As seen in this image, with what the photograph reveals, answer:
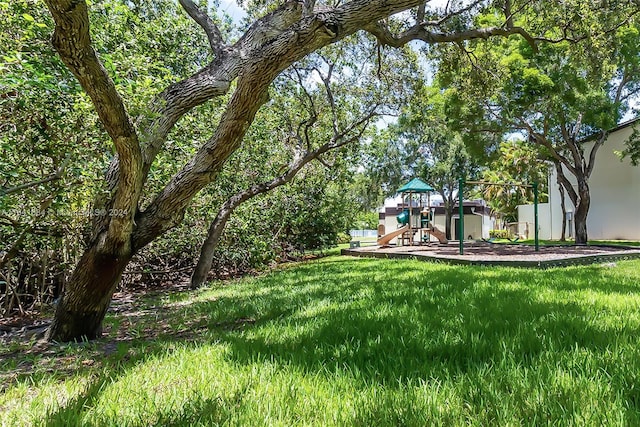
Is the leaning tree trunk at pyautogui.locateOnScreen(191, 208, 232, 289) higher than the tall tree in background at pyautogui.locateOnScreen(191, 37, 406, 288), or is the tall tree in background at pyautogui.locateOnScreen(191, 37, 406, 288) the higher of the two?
the tall tree in background at pyautogui.locateOnScreen(191, 37, 406, 288)

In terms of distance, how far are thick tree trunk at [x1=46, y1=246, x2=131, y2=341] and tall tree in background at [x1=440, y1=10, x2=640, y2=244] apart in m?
7.91

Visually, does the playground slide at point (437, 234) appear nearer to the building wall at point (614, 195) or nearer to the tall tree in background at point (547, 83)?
the tall tree in background at point (547, 83)

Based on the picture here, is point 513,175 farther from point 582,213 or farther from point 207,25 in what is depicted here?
point 207,25

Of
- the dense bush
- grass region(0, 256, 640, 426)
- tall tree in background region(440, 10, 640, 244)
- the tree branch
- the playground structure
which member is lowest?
grass region(0, 256, 640, 426)

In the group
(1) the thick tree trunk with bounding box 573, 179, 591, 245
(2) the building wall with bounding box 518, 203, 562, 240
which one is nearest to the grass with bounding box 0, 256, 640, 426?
(1) the thick tree trunk with bounding box 573, 179, 591, 245

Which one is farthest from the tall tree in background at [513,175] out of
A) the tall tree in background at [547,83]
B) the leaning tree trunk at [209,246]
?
the leaning tree trunk at [209,246]

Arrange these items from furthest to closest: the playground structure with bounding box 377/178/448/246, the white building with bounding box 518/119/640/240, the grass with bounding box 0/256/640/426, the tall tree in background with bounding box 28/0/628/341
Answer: the white building with bounding box 518/119/640/240 → the playground structure with bounding box 377/178/448/246 → the tall tree in background with bounding box 28/0/628/341 → the grass with bounding box 0/256/640/426

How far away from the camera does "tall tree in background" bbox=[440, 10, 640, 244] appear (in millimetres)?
8328

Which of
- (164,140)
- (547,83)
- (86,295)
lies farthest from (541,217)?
(86,295)

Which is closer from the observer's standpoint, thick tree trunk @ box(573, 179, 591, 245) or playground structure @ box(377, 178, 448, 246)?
thick tree trunk @ box(573, 179, 591, 245)

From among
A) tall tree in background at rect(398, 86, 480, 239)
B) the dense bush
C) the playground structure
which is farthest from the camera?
the dense bush

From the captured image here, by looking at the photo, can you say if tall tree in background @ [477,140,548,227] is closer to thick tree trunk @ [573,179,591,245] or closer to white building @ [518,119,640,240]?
thick tree trunk @ [573,179,591,245]

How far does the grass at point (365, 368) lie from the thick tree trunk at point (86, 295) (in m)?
0.25

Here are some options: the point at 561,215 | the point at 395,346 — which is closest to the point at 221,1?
the point at 395,346
